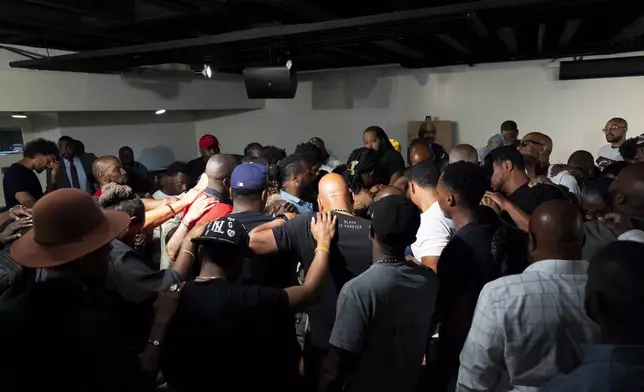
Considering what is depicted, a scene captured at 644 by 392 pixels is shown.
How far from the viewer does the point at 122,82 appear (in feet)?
20.0

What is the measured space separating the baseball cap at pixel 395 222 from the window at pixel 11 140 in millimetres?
5717

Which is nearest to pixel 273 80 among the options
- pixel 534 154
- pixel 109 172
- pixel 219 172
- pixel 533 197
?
pixel 109 172

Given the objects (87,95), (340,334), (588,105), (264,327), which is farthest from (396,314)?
(588,105)

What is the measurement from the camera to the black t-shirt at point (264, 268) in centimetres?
210

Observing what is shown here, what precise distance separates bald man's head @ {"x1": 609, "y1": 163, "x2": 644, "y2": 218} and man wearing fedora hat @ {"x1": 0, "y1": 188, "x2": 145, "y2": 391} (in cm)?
217

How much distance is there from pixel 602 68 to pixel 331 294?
5.77 m

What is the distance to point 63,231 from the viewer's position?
1378mm

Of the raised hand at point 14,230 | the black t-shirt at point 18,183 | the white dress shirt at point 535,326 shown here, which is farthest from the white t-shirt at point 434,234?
the black t-shirt at point 18,183

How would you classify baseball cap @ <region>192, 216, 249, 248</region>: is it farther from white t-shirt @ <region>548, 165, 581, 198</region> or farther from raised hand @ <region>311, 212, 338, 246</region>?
white t-shirt @ <region>548, 165, 581, 198</region>

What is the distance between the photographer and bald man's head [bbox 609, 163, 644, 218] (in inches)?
81.2

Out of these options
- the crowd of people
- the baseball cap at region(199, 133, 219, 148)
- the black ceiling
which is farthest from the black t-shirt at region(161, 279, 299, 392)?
the baseball cap at region(199, 133, 219, 148)

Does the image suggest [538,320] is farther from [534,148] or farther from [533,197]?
[534,148]

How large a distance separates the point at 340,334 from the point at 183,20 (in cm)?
376

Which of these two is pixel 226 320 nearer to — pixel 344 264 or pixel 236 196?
pixel 344 264
